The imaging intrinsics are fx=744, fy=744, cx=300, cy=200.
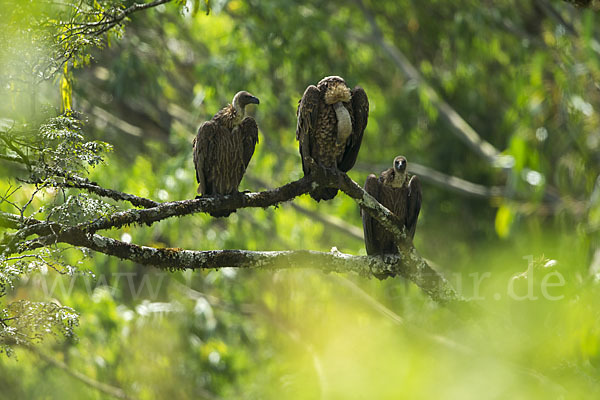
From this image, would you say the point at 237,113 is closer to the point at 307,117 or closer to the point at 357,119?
the point at 307,117

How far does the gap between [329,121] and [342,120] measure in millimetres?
149

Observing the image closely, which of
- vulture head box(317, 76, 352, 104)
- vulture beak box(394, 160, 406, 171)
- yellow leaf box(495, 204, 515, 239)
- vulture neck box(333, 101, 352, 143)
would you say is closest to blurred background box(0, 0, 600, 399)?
yellow leaf box(495, 204, 515, 239)

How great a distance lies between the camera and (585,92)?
948 centimetres

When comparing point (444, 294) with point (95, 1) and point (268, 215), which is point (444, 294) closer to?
point (95, 1)

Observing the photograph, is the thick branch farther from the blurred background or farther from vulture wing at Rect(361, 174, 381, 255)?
the blurred background

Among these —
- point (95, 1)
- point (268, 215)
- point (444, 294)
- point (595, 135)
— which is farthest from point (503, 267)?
point (95, 1)

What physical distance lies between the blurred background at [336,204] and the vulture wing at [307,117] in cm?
263

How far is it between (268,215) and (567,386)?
584 cm

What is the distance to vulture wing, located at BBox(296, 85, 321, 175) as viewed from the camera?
207 inches

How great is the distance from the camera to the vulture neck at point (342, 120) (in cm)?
525

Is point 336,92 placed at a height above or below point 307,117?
above

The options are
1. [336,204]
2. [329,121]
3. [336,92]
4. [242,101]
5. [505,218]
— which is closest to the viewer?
[336,92]

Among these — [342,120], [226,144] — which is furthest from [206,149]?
[342,120]

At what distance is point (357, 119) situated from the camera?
5414 mm
